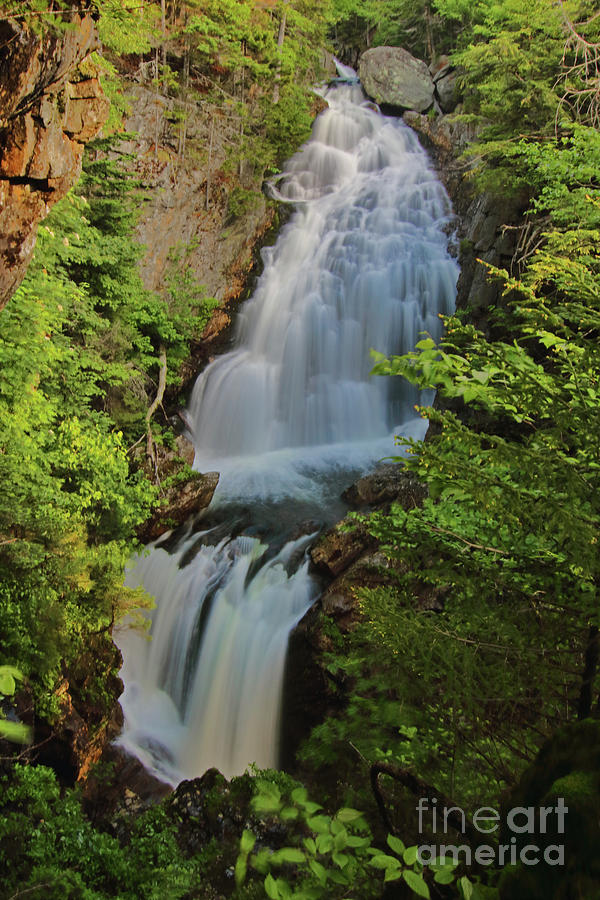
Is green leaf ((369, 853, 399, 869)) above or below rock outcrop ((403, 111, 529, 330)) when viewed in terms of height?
below

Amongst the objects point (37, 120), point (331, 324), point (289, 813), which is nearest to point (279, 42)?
point (331, 324)

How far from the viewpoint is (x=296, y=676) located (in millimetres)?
7797

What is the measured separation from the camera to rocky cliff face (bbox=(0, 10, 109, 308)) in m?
4.02

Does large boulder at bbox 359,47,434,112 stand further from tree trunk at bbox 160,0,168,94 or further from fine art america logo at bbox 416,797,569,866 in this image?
fine art america logo at bbox 416,797,569,866

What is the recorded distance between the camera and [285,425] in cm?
1409

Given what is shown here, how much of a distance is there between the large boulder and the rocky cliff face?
20660 mm

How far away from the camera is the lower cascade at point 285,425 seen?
8.10m

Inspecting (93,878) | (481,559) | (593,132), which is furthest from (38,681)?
(593,132)

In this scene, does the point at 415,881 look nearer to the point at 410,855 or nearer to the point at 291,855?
the point at 410,855

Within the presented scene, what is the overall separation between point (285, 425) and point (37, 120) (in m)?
9.88

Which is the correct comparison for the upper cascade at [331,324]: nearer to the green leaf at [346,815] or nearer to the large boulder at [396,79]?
the large boulder at [396,79]

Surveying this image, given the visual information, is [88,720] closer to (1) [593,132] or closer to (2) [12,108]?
(2) [12,108]

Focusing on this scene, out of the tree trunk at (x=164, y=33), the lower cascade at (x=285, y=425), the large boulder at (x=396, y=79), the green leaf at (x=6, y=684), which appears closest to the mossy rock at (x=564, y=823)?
the green leaf at (x=6, y=684)

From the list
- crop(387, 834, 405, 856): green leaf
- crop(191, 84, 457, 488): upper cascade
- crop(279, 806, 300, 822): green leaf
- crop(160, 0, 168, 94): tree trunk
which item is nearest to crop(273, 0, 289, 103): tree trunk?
crop(191, 84, 457, 488): upper cascade
